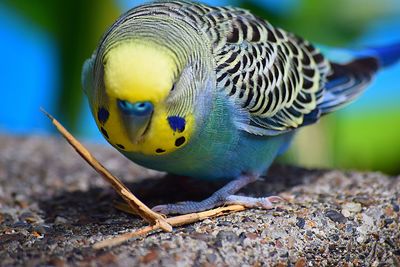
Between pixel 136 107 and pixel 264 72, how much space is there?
899 millimetres

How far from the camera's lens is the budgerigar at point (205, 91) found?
6.83 feet

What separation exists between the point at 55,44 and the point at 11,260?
11.5ft

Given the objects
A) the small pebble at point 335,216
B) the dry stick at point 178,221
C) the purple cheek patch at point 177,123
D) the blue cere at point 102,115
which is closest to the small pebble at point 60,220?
the dry stick at point 178,221

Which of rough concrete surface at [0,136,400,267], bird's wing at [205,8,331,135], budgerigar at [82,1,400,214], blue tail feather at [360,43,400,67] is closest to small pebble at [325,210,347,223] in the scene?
rough concrete surface at [0,136,400,267]

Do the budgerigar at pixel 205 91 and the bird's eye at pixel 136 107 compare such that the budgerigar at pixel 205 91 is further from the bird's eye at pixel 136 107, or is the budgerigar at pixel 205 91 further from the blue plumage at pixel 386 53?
the blue plumage at pixel 386 53

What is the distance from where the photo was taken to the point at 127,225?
2.57 meters

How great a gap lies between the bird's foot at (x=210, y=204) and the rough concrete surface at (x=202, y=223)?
54 mm

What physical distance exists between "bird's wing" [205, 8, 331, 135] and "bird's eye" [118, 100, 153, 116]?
0.50m

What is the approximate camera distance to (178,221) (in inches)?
95.8

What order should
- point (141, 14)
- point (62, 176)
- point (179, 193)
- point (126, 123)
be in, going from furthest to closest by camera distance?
point (62, 176) → point (179, 193) → point (141, 14) → point (126, 123)

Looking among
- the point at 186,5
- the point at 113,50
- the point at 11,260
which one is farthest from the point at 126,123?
the point at 186,5

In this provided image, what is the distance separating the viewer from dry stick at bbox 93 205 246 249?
7.11 feet

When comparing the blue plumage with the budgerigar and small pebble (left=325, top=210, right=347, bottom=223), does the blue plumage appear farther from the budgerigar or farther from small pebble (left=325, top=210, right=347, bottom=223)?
small pebble (left=325, top=210, right=347, bottom=223)

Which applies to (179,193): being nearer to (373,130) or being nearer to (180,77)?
(180,77)
